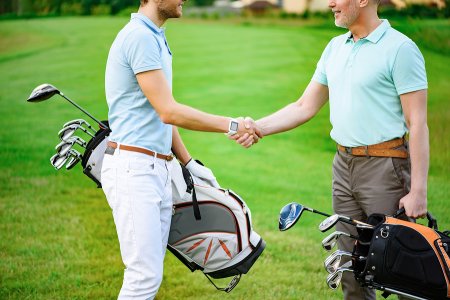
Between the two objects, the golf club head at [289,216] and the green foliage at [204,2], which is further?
the green foliage at [204,2]

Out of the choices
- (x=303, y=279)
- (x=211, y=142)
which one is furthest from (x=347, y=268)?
(x=211, y=142)

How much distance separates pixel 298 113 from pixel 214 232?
0.81m

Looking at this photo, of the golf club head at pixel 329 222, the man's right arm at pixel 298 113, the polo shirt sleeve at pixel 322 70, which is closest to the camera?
the golf club head at pixel 329 222

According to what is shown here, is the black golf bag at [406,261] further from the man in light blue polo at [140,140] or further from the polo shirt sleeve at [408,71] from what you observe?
the man in light blue polo at [140,140]

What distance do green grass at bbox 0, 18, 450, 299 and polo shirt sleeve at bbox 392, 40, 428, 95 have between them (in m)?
2.21

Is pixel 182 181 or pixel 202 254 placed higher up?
pixel 182 181

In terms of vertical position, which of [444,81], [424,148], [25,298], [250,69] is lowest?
[250,69]

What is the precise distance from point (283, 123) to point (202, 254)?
847 millimetres

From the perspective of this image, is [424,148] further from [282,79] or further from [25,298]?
[282,79]

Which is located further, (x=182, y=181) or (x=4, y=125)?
(x=4, y=125)

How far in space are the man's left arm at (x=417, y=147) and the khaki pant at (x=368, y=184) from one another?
0.37ft

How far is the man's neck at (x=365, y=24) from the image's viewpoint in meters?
3.85

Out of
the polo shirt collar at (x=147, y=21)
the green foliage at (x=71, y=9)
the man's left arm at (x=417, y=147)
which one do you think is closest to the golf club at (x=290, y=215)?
the man's left arm at (x=417, y=147)

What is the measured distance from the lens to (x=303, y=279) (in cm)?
587
